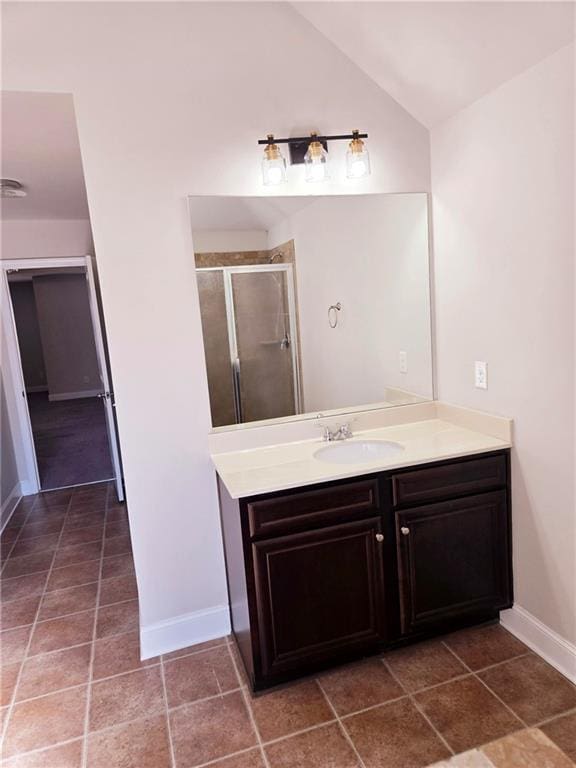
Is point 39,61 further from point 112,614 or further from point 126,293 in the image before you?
point 112,614

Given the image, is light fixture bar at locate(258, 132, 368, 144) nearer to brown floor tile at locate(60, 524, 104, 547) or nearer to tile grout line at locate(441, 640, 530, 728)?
tile grout line at locate(441, 640, 530, 728)

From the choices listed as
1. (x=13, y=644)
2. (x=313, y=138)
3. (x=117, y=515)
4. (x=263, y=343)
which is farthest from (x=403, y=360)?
(x=117, y=515)

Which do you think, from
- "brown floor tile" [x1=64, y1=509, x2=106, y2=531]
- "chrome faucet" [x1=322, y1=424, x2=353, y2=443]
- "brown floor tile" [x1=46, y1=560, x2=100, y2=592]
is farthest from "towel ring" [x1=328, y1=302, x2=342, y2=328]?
"brown floor tile" [x1=64, y1=509, x2=106, y2=531]

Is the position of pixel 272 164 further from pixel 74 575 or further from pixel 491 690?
pixel 74 575

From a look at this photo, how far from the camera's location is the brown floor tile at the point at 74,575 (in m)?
2.88

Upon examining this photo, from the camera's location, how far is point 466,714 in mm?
1766

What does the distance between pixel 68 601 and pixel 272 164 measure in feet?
8.09

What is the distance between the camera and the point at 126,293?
2014mm

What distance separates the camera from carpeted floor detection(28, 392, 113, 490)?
4867 mm

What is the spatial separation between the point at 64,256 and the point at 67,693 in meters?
3.21

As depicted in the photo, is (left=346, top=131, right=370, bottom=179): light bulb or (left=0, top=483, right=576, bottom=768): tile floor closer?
(left=0, top=483, right=576, bottom=768): tile floor

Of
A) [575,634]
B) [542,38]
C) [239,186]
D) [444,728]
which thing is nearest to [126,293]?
[239,186]

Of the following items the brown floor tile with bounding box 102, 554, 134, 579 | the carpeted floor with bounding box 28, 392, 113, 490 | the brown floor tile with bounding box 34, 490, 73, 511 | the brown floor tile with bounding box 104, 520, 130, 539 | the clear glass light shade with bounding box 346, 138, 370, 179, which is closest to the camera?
the clear glass light shade with bounding box 346, 138, 370, 179

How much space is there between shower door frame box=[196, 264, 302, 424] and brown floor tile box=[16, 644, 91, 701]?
127 centimetres
